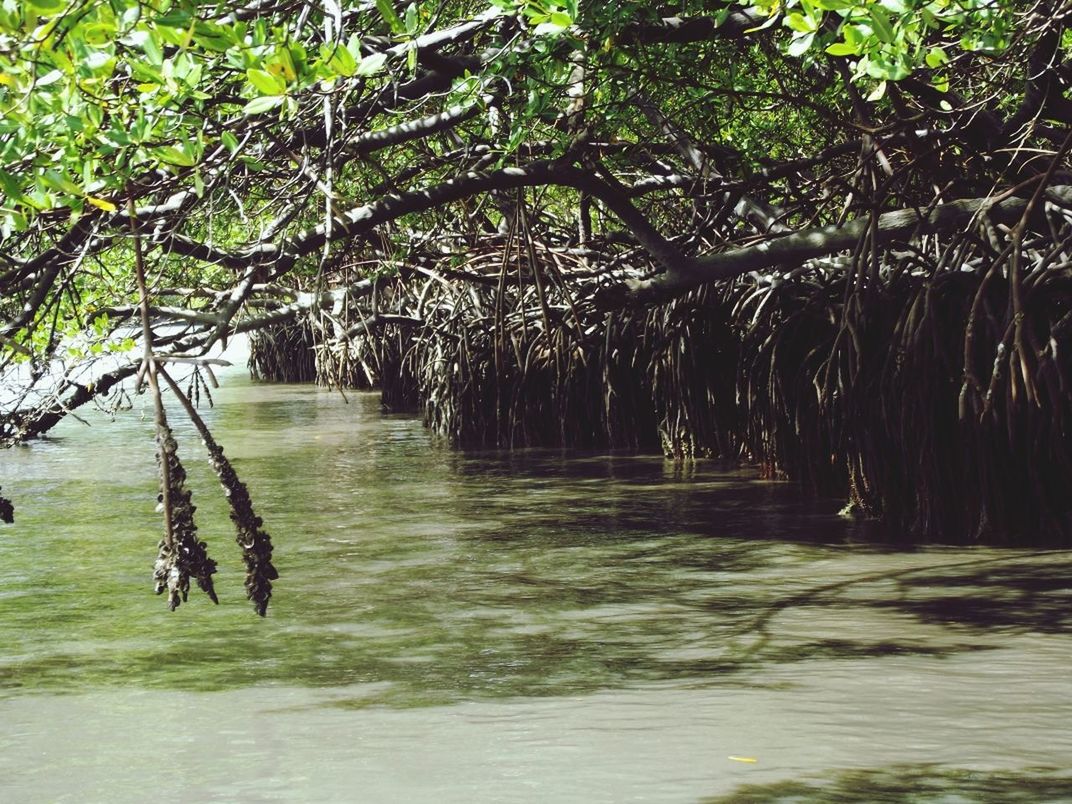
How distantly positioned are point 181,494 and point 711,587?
169 inches

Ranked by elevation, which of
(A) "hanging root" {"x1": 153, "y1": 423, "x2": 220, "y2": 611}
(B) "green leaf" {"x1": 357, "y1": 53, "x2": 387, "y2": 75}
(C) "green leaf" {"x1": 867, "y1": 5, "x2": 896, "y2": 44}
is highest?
(C) "green leaf" {"x1": 867, "y1": 5, "x2": 896, "y2": 44}

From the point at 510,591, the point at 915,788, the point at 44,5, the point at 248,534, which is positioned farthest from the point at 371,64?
the point at 510,591

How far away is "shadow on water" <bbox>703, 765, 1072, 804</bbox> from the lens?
3.69 meters

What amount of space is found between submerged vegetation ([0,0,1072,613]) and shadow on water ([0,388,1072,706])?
2.06 feet

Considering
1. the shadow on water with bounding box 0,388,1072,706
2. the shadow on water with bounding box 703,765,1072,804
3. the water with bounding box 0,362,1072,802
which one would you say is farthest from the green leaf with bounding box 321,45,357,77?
the shadow on water with bounding box 0,388,1072,706

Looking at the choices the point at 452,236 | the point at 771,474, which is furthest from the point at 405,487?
the point at 771,474

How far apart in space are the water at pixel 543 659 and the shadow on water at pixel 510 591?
2 cm

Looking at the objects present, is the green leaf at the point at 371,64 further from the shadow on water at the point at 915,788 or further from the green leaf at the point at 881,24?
the shadow on water at the point at 915,788

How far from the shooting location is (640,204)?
1191cm

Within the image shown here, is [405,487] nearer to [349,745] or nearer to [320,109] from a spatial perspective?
[320,109]

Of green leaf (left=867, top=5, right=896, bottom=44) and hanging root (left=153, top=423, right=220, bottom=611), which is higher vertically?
green leaf (left=867, top=5, right=896, bottom=44)

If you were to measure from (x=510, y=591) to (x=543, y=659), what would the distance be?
136 cm

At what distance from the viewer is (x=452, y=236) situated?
10.7m

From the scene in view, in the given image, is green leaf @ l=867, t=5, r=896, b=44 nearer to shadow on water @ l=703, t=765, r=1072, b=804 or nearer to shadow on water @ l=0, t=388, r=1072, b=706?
shadow on water @ l=703, t=765, r=1072, b=804
